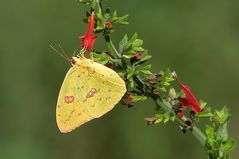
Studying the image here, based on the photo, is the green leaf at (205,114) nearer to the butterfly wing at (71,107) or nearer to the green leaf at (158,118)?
the green leaf at (158,118)

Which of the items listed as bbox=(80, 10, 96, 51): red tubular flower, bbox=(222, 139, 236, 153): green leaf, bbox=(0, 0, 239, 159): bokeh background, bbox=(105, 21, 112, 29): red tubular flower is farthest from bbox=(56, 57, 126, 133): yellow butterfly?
bbox=(0, 0, 239, 159): bokeh background

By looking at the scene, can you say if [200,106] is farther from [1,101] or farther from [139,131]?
[1,101]

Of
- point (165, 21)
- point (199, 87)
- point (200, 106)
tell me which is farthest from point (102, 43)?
point (200, 106)

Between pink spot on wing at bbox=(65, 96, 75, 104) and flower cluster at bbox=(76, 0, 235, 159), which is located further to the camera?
pink spot on wing at bbox=(65, 96, 75, 104)

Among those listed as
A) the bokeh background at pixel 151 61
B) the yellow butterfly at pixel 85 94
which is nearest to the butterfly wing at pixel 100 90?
the yellow butterfly at pixel 85 94

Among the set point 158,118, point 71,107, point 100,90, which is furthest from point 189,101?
point 71,107

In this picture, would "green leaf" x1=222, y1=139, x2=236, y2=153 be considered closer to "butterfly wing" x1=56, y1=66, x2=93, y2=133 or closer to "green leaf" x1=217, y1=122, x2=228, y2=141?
"green leaf" x1=217, y1=122, x2=228, y2=141

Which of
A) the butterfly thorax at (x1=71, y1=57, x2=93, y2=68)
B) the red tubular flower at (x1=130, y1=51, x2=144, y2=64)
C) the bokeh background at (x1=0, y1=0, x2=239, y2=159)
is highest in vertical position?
the red tubular flower at (x1=130, y1=51, x2=144, y2=64)
